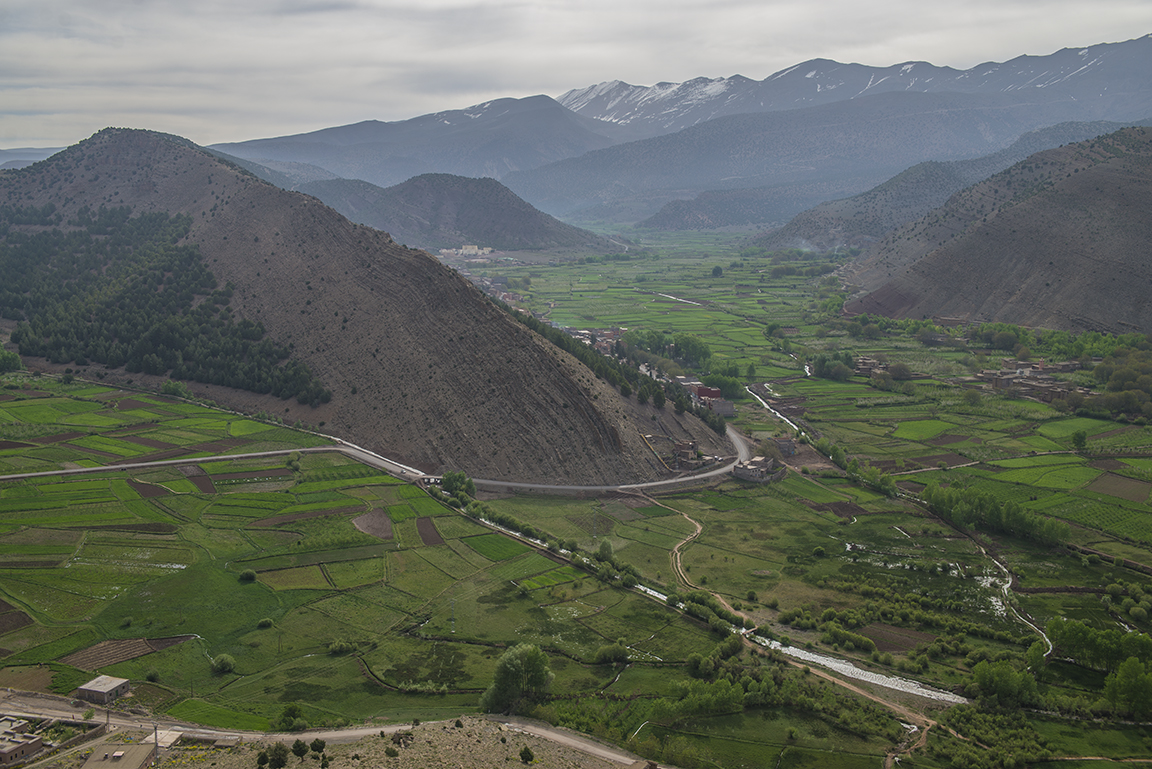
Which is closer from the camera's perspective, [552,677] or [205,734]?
[205,734]

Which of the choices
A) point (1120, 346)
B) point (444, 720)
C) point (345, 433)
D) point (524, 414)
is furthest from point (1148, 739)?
point (1120, 346)

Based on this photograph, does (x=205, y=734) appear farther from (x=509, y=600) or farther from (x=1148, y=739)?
(x=1148, y=739)

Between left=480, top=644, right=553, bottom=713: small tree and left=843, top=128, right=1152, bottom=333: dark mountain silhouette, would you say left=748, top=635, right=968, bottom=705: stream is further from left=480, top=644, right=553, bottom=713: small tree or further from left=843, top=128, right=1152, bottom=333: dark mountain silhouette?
left=843, top=128, right=1152, bottom=333: dark mountain silhouette

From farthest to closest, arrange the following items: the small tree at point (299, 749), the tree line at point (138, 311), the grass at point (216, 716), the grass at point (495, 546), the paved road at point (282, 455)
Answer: the tree line at point (138, 311) → the paved road at point (282, 455) → the grass at point (495, 546) → the grass at point (216, 716) → the small tree at point (299, 749)

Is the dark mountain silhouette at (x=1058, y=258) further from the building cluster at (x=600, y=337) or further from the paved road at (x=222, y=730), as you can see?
the paved road at (x=222, y=730)

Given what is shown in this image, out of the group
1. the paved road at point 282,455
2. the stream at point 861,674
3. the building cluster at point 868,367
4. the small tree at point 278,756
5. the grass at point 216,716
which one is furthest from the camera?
the building cluster at point 868,367

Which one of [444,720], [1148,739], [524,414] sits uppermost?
[524,414]

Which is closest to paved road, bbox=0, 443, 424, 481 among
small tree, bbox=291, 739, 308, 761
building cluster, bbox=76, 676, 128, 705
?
building cluster, bbox=76, 676, 128, 705

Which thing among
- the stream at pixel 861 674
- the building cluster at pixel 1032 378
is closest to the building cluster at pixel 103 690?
the stream at pixel 861 674
